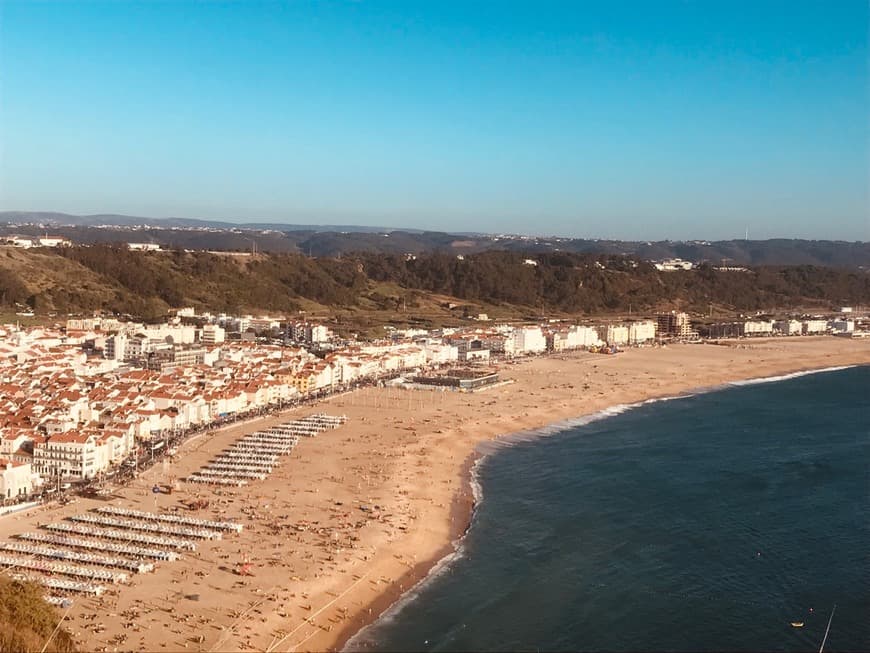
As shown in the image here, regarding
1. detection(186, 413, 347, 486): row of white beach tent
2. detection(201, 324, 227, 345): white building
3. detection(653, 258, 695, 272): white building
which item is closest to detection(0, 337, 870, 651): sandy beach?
detection(186, 413, 347, 486): row of white beach tent

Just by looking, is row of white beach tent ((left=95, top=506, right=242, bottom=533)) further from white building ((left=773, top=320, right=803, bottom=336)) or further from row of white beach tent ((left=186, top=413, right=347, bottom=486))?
white building ((left=773, top=320, right=803, bottom=336))

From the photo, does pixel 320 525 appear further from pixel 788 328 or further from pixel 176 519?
pixel 788 328

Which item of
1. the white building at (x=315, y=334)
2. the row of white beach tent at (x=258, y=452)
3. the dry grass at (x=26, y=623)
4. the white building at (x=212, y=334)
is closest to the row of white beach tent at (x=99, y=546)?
the dry grass at (x=26, y=623)

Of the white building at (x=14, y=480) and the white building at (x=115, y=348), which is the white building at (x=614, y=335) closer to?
the white building at (x=115, y=348)

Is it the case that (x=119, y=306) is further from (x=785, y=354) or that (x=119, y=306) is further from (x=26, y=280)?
(x=785, y=354)

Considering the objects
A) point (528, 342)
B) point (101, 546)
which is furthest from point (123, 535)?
point (528, 342)
